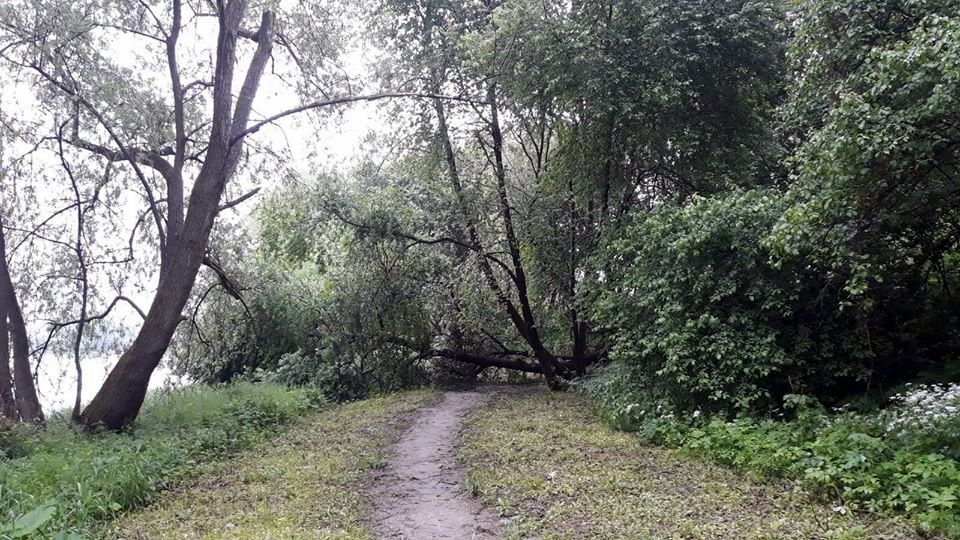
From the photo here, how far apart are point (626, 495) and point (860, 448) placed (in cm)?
194

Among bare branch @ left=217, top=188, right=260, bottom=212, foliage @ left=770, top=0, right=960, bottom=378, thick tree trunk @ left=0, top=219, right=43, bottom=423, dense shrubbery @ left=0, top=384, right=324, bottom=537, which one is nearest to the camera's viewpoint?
dense shrubbery @ left=0, top=384, right=324, bottom=537

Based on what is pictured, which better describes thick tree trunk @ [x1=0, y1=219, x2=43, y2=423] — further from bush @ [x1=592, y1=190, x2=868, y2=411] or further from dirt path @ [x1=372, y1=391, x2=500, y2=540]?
bush @ [x1=592, y1=190, x2=868, y2=411]

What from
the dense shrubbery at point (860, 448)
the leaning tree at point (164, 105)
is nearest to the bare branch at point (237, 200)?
the leaning tree at point (164, 105)

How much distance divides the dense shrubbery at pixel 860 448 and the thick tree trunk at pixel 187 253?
664 cm

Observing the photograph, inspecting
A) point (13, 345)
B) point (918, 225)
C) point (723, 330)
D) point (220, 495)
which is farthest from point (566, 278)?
point (13, 345)

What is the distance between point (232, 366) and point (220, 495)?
11.5 metres

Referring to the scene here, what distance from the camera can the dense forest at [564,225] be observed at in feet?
20.5

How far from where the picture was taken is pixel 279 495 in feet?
20.1

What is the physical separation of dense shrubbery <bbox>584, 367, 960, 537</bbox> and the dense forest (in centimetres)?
3

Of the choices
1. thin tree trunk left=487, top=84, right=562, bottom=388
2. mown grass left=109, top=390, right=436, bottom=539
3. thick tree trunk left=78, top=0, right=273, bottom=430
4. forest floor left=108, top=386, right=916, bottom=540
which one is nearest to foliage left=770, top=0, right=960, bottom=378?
forest floor left=108, top=386, right=916, bottom=540

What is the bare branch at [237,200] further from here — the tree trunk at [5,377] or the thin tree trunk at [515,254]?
the thin tree trunk at [515,254]

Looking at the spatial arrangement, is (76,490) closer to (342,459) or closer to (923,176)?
(342,459)

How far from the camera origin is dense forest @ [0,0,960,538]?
623 centimetres

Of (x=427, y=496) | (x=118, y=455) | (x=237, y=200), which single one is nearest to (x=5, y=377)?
(x=118, y=455)
